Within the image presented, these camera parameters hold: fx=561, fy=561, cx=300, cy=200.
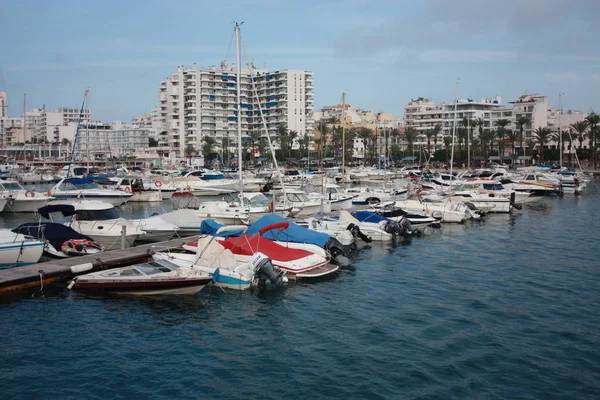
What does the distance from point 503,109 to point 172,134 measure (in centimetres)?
9348

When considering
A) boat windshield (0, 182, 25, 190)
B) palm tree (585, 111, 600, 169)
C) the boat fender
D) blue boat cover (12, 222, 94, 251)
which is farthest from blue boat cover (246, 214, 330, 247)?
palm tree (585, 111, 600, 169)

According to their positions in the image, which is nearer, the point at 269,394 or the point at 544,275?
the point at 269,394

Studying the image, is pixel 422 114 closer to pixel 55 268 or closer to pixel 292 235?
pixel 292 235

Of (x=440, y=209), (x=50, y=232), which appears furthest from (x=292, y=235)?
(x=440, y=209)

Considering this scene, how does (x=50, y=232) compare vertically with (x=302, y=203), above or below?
below

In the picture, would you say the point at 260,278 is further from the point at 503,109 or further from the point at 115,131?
the point at 115,131

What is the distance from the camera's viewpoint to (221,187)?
71375 mm

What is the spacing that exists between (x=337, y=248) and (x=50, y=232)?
47.7ft

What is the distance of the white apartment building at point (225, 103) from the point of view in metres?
161

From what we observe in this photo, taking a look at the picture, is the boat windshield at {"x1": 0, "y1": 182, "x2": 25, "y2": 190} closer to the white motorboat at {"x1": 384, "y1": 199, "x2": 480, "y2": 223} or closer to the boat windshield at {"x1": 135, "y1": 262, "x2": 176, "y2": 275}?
the white motorboat at {"x1": 384, "y1": 199, "x2": 480, "y2": 223}

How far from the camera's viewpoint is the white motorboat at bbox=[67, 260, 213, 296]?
2216 cm

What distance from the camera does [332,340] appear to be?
724 inches

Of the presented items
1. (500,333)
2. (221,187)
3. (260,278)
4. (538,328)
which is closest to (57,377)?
(260,278)

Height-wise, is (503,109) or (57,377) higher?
(503,109)
